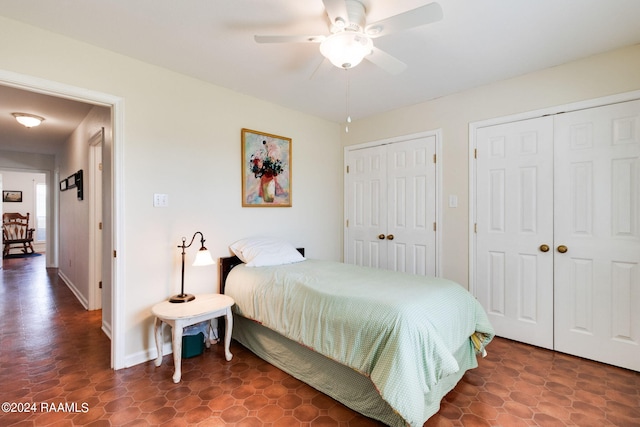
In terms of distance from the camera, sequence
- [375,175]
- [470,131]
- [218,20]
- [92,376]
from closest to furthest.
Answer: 1. [218,20]
2. [92,376]
3. [470,131]
4. [375,175]

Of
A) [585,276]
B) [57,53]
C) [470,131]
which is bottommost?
[585,276]

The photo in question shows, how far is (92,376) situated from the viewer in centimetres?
220

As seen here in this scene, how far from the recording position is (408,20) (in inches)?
59.3

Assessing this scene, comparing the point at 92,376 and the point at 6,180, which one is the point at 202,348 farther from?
the point at 6,180

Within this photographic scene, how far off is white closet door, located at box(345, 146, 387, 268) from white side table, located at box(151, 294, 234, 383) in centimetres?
190

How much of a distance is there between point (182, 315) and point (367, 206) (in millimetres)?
2458

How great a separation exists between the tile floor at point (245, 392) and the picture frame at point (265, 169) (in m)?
1.47

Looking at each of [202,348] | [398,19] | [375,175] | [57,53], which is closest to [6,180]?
[57,53]

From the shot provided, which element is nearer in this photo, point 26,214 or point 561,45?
point 561,45

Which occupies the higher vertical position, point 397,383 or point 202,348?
point 397,383

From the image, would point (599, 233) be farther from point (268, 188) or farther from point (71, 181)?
point (71, 181)

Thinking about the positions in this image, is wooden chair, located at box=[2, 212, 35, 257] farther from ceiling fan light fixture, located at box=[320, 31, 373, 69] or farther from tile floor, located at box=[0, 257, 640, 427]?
ceiling fan light fixture, located at box=[320, 31, 373, 69]

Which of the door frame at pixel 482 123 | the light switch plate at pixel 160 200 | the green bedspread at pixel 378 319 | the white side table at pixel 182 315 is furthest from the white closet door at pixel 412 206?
the light switch plate at pixel 160 200

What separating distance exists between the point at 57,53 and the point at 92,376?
7.44 feet
